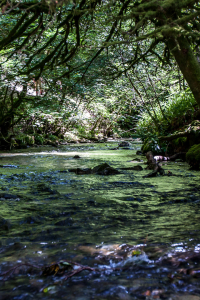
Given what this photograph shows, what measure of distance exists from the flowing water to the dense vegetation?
142 centimetres

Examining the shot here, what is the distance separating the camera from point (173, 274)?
60.7 inches

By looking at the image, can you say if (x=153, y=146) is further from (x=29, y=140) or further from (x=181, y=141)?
(x=29, y=140)

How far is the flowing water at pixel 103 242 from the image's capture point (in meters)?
1.43

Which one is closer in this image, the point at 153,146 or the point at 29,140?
the point at 153,146

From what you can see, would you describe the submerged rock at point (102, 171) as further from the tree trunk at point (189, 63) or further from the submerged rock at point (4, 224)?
the submerged rock at point (4, 224)

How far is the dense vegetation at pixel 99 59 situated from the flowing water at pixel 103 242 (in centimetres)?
142

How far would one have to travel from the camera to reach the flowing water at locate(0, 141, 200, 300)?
56.4 inches

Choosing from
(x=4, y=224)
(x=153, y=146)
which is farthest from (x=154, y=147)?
(x=4, y=224)

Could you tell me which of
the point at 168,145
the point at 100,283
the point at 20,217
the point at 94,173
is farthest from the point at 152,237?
the point at 168,145

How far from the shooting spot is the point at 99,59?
10516mm

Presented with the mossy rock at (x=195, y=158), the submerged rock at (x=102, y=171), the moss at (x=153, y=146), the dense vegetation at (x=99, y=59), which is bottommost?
the submerged rock at (x=102, y=171)

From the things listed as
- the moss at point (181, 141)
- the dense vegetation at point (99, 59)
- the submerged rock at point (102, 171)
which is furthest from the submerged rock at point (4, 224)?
the moss at point (181, 141)

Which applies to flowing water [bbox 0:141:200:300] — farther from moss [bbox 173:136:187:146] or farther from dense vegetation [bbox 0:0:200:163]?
moss [bbox 173:136:187:146]

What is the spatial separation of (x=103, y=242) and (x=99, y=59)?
961cm
